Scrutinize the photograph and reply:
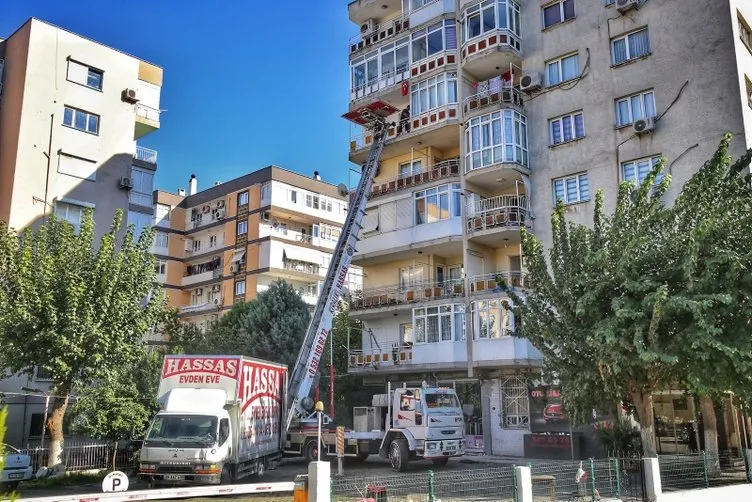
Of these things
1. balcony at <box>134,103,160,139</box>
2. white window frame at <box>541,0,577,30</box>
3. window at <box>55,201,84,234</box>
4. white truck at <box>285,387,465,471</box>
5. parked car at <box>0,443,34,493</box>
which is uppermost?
white window frame at <box>541,0,577,30</box>

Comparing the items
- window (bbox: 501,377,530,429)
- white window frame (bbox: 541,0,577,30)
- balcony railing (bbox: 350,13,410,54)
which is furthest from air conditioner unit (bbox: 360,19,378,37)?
window (bbox: 501,377,530,429)

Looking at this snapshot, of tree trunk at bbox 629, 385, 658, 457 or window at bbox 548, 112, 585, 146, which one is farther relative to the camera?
window at bbox 548, 112, 585, 146

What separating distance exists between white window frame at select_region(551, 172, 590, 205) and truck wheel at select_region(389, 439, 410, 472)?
11998 mm

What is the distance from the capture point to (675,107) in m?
25.7

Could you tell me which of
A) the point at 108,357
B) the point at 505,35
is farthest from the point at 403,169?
the point at 108,357

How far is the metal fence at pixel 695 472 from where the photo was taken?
15.6m

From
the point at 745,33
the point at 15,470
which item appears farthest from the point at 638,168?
the point at 15,470

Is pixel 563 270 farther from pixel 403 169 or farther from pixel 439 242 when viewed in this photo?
pixel 403 169

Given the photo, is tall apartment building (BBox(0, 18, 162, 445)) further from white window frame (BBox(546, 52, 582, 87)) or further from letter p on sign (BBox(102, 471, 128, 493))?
white window frame (BBox(546, 52, 582, 87))

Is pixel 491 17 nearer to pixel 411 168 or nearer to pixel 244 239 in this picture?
pixel 411 168

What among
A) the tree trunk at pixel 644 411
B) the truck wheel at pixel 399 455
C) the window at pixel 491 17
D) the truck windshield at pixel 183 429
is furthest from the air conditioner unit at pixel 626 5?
the truck windshield at pixel 183 429

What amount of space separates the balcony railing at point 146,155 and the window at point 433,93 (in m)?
15.4

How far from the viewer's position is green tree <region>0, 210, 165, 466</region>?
803 inches

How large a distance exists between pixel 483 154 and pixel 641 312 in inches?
591
